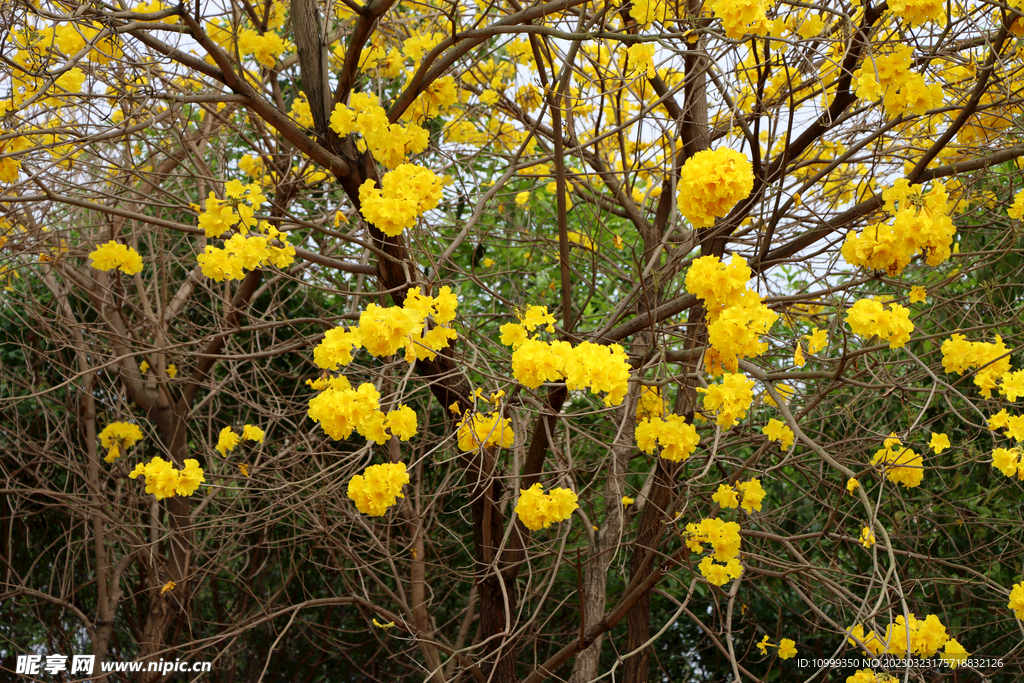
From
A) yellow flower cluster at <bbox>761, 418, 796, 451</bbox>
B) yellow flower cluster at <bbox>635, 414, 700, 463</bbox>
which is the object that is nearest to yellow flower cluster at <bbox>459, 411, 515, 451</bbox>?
yellow flower cluster at <bbox>635, 414, 700, 463</bbox>

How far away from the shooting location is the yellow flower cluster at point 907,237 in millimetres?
1967

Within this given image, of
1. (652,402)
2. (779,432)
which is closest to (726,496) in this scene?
(779,432)

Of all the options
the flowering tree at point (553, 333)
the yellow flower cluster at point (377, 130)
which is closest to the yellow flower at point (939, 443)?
the flowering tree at point (553, 333)

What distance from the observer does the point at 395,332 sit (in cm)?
183

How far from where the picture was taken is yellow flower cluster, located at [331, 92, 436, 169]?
2557 mm

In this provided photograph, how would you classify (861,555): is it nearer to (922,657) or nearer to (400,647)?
(922,657)

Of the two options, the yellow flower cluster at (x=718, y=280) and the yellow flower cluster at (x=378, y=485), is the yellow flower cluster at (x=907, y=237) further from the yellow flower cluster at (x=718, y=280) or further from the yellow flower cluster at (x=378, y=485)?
the yellow flower cluster at (x=378, y=485)

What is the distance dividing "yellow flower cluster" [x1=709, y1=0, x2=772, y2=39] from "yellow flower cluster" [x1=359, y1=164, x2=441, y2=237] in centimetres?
93

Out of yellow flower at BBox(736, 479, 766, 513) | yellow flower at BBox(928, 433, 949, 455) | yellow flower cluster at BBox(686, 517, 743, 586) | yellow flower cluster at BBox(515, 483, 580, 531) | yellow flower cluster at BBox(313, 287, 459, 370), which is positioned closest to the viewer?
yellow flower cluster at BBox(313, 287, 459, 370)

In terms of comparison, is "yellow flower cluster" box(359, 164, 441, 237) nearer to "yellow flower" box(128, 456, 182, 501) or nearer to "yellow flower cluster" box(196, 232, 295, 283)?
"yellow flower cluster" box(196, 232, 295, 283)

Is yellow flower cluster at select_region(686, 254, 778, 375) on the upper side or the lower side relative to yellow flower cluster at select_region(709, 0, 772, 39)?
lower

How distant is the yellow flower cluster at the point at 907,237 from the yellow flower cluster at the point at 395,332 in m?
1.14

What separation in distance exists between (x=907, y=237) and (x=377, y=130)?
170 centimetres

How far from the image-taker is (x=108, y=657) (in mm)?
4352
